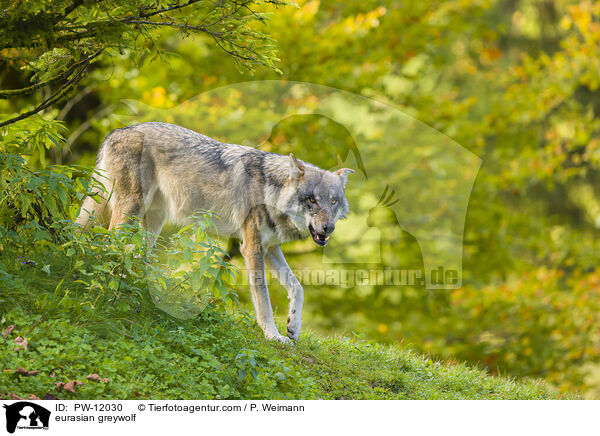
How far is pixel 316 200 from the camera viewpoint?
5391 mm

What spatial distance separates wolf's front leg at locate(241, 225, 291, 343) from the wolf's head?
48 cm

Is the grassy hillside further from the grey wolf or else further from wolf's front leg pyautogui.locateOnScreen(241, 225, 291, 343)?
the grey wolf

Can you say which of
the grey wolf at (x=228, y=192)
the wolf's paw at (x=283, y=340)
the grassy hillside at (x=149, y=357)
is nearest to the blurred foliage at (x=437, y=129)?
the grey wolf at (x=228, y=192)

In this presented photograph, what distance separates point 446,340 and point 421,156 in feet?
12.9

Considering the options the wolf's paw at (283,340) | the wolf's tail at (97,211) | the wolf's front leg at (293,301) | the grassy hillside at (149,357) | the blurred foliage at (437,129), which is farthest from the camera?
the blurred foliage at (437,129)

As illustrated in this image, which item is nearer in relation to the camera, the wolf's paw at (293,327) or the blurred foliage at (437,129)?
the wolf's paw at (293,327)

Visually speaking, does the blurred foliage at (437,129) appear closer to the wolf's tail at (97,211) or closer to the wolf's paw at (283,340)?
the wolf's tail at (97,211)

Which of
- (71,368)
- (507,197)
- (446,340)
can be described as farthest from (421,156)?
(71,368)

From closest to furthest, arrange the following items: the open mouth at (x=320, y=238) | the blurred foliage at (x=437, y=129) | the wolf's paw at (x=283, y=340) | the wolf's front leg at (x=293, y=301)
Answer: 1. the open mouth at (x=320, y=238)
2. the wolf's paw at (x=283, y=340)
3. the wolf's front leg at (x=293, y=301)
4. the blurred foliage at (x=437, y=129)

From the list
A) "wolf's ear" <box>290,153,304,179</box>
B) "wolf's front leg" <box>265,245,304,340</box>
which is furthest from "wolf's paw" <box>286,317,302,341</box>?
"wolf's ear" <box>290,153,304,179</box>

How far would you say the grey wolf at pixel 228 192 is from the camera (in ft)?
18.3

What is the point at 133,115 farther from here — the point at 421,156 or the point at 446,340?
the point at 446,340
